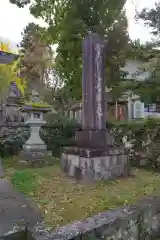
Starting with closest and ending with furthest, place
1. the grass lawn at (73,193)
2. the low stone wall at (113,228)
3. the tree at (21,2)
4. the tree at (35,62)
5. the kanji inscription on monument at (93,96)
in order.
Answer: the low stone wall at (113,228)
the grass lawn at (73,193)
the kanji inscription on monument at (93,96)
the tree at (21,2)
the tree at (35,62)

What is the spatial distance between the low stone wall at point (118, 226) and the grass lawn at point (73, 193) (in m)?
0.46

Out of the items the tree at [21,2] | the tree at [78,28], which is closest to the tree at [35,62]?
the tree at [78,28]

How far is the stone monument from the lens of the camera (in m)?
6.06

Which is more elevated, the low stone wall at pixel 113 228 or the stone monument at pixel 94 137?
the stone monument at pixel 94 137

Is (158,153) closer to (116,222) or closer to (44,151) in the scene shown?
(44,151)

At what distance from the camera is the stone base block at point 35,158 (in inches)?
338

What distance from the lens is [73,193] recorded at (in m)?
5.01

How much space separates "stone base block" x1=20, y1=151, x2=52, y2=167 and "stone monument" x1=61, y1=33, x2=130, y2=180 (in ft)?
6.96

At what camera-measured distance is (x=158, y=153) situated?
8.65 m

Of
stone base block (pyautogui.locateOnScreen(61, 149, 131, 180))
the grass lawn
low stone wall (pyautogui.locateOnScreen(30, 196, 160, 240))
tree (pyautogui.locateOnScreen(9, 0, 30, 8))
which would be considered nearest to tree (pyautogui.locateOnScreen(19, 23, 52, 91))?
tree (pyautogui.locateOnScreen(9, 0, 30, 8))

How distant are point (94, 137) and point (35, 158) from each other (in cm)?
339

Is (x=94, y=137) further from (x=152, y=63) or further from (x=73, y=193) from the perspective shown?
(x=152, y=63)

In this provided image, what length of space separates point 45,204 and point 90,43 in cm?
421

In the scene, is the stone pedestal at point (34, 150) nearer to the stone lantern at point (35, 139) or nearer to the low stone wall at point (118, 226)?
the stone lantern at point (35, 139)
